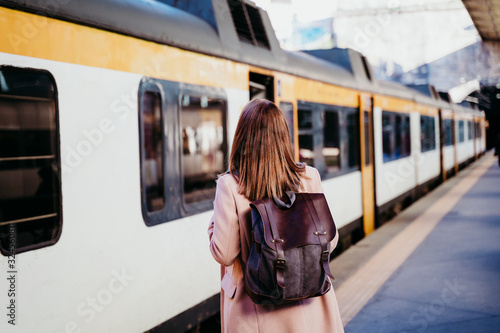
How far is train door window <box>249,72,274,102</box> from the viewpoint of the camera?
5.18 metres

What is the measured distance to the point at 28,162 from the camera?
280 centimetres

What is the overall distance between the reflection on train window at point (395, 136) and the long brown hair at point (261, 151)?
8.30m

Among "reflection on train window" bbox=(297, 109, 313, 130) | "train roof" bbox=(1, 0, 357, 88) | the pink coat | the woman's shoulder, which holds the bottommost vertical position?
the pink coat

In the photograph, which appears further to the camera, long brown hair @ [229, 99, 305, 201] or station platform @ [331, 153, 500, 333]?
station platform @ [331, 153, 500, 333]

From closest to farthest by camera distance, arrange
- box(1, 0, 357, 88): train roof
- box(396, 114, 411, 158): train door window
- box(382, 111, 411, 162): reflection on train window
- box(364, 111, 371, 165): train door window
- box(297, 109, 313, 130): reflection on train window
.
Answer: box(1, 0, 357, 88): train roof, box(297, 109, 313, 130): reflection on train window, box(364, 111, 371, 165): train door window, box(382, 111, 411, 162): reflection on train window, box(396, 114, 411, 158): train door window

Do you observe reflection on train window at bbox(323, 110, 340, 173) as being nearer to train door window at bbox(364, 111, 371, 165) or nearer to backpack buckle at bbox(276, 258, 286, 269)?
train door window at bbox(364, 111, 371, 165)

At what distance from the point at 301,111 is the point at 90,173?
11.7 ft

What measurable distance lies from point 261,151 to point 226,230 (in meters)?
0.33

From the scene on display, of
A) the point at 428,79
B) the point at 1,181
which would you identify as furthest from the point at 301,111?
the point at 428,79

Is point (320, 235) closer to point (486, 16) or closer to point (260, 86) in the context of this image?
point (260, 86)

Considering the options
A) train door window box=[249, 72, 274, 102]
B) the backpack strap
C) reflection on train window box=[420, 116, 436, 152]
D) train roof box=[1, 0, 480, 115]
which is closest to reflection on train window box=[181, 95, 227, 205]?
train roof box=[1, 0, 480, 115]

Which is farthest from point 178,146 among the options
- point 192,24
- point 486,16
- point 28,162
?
point 486,16

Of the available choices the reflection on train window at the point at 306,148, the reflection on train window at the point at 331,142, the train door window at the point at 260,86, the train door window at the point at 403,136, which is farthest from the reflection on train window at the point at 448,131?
the train door window at the point at 260,86

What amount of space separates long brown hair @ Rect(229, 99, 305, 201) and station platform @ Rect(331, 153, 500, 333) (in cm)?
274
